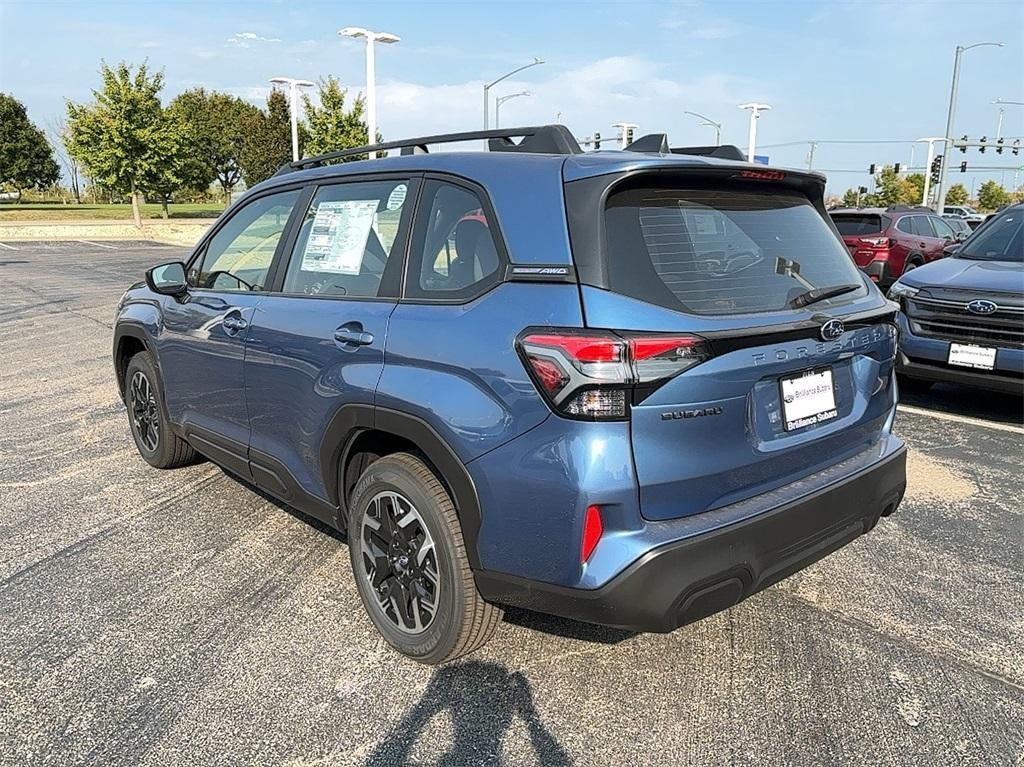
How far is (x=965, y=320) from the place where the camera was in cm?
577

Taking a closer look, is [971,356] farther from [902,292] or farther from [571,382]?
[571,382]

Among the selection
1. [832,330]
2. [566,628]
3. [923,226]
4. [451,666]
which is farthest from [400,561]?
[923,226]

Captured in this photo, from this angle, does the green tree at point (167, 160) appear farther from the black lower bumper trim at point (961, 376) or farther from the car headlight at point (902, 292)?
the black lower bumper trim at point (961, 376)

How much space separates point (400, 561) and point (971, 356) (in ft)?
15.8

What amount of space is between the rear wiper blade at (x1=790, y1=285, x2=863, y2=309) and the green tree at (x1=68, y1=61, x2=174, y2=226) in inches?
1435

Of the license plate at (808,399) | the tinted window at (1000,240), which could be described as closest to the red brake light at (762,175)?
the license plate at (808,399)

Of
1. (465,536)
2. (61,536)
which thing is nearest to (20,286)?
(61,536)

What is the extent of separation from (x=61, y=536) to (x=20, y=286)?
13.4 metres

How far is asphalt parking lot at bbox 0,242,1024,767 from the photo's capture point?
7.78ft

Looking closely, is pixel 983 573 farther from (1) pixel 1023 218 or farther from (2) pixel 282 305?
(1) pixel 1023 218

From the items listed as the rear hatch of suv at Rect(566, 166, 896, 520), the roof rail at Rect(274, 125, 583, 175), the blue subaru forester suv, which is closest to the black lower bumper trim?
the blue subaru forester suv

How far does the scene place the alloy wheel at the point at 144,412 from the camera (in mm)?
4660

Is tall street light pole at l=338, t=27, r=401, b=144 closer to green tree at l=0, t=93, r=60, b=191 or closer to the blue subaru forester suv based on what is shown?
the blue subaru forester suv

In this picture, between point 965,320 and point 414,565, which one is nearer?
point 414,565
